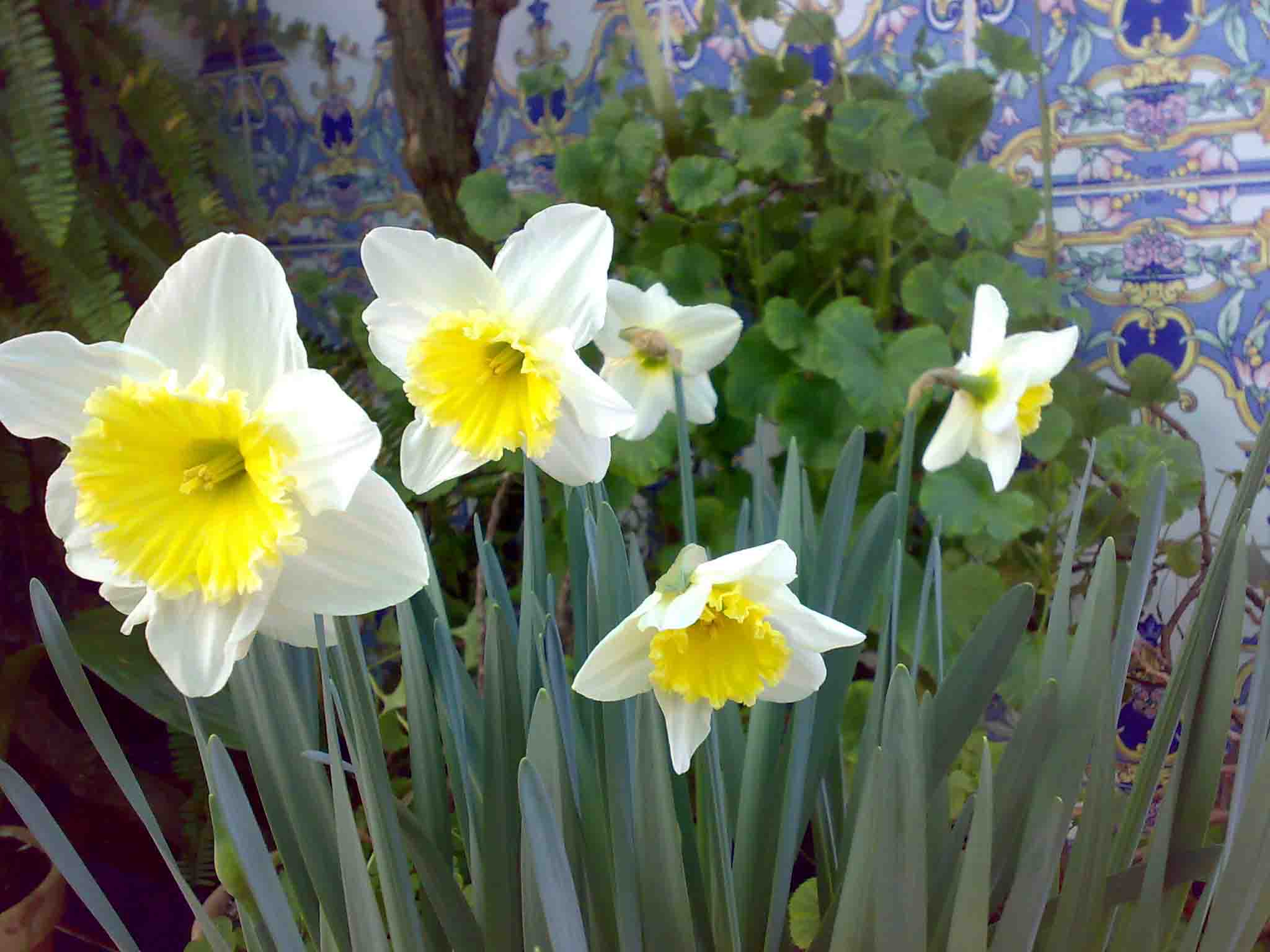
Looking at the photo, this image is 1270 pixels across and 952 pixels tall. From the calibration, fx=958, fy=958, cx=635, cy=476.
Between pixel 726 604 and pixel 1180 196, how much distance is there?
0.84m

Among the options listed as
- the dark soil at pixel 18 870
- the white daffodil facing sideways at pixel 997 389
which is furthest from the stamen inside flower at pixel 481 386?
the dark soil at pixel 18 870

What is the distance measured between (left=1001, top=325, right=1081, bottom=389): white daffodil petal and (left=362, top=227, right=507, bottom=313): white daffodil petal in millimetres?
274

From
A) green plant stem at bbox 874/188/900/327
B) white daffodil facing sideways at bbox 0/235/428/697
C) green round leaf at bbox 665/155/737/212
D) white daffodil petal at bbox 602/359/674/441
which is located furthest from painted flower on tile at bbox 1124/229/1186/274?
white daffodil facing sideways at bbox 0/235/428/697

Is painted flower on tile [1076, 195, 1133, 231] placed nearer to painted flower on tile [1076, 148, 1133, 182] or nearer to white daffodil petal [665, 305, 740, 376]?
painted flower on tile [1076, 148, 1133, 182]

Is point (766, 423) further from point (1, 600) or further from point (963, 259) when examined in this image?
point (1, 600)

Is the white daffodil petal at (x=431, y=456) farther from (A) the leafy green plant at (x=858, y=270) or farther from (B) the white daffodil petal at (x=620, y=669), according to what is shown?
(A) the leafy green plant at (x=858, y=270)

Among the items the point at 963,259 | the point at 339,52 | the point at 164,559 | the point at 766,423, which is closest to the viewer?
the point at 164,559

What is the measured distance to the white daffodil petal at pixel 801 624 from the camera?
342mm

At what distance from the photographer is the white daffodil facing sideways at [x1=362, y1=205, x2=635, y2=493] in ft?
1.11

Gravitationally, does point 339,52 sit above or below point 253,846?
above

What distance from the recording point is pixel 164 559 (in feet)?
1.01

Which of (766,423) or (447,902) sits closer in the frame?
(447,902)

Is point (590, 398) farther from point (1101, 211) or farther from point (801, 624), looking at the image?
point (1101, 211)

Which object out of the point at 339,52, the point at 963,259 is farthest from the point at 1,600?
the point at 963,259
